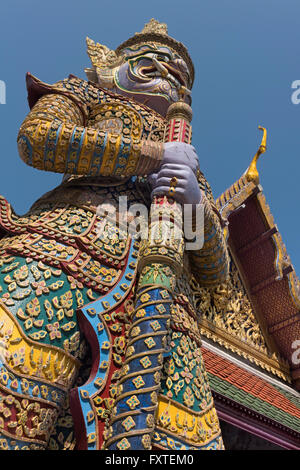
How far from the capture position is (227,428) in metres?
3.71

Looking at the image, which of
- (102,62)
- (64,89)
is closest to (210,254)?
(64,89)

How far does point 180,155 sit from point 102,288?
107cm

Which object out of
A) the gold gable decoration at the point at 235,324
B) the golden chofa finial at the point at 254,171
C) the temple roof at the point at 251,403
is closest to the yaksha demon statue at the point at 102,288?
the temple roof at the point at 251,403

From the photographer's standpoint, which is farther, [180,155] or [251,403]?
[251,403]

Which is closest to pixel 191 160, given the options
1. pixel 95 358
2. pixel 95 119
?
pixel 95 119

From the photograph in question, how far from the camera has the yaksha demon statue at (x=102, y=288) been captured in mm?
2186

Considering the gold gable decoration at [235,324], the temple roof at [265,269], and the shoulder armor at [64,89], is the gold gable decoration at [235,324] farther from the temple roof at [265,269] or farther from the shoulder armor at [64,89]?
the shoulder armor at [64,89]

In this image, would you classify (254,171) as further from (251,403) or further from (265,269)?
(251,403)

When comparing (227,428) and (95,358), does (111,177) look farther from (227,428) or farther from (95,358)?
(227,428)

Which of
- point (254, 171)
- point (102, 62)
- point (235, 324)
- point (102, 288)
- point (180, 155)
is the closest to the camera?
point (102, 288)

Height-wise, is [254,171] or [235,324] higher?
[254,171]

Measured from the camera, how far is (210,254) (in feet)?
10.9

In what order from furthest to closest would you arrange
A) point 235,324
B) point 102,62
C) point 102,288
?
point 102,62 → point 235,324 → point 102,288
